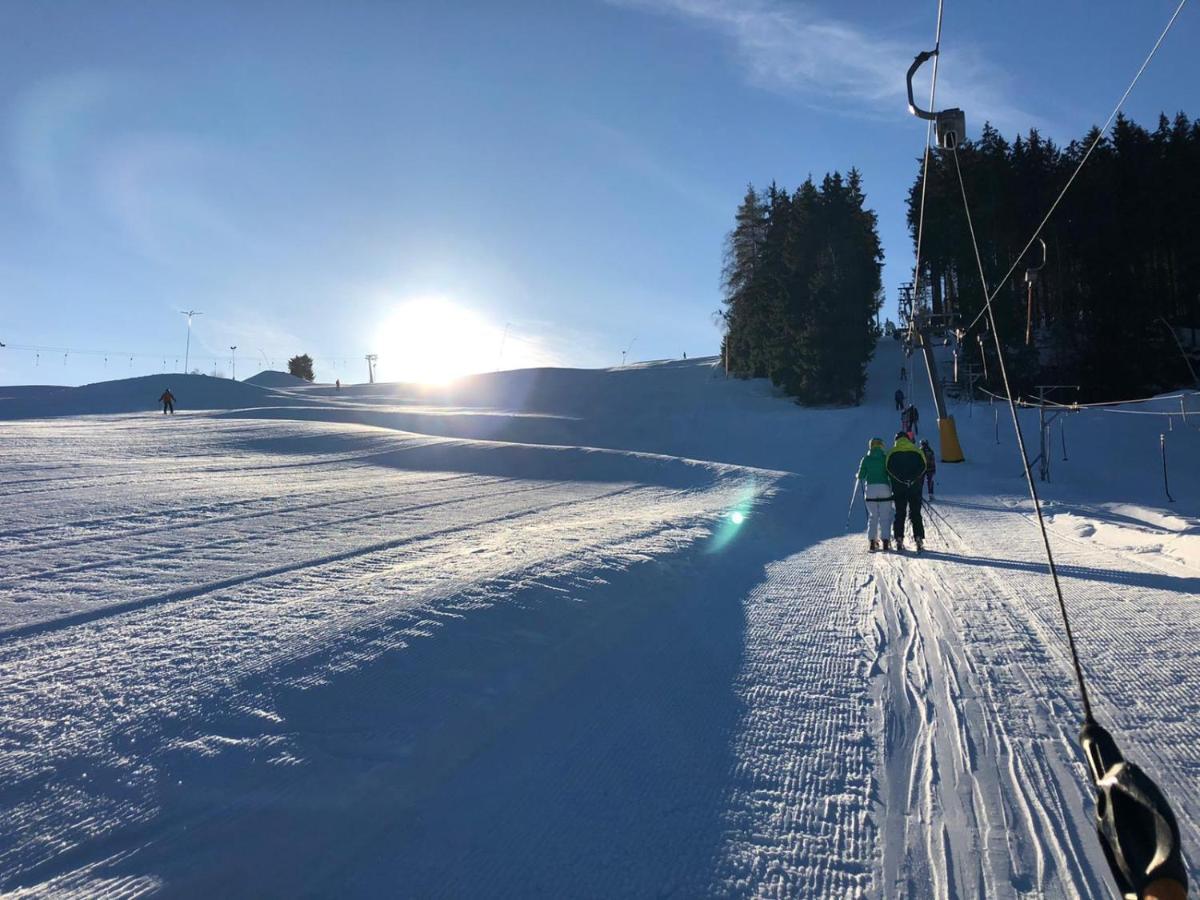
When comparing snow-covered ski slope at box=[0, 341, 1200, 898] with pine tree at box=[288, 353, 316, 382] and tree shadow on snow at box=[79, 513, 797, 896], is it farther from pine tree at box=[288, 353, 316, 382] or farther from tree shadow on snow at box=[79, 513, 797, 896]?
pine tree at box=[288, 353, 316, 382]

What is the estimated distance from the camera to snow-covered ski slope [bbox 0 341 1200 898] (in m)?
3.45

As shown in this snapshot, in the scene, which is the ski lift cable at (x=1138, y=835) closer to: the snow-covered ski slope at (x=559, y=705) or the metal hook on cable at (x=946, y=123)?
the snow-covered ski slope at (x=559, y=705)

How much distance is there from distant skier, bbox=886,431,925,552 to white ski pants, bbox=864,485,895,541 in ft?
0.50

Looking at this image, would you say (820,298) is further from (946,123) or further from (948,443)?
(946,123)

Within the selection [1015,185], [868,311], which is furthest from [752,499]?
[1015,185]

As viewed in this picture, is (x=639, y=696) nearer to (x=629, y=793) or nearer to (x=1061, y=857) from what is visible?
(x=629, y=793)

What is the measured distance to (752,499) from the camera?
1978 centimetres

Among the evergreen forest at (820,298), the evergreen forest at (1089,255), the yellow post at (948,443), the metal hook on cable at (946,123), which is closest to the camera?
the metal hook on cable at (946,123)

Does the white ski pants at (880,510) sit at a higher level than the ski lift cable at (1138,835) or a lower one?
lower

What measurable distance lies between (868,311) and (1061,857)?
147 ft

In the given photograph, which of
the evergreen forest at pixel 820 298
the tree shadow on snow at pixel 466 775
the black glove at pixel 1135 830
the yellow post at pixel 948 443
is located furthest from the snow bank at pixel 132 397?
the black glove at pixel 1135 830

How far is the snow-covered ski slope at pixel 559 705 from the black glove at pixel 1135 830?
135cm

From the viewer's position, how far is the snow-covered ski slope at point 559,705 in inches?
136

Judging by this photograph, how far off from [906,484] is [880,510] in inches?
27.2
